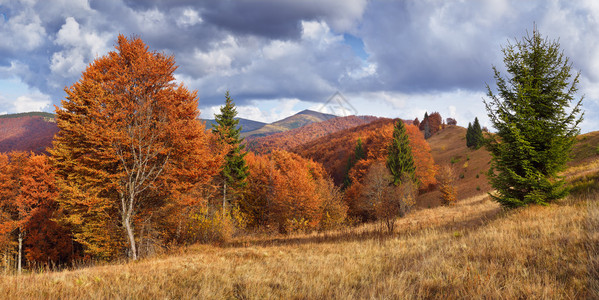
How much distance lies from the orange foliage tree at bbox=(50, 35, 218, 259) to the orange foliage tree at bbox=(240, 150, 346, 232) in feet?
58.3

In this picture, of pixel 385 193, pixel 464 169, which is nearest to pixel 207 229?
pixel 385 193

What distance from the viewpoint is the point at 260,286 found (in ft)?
15.2

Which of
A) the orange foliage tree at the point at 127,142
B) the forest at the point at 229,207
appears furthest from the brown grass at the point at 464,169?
the orange foliage tree at the point at 127,142

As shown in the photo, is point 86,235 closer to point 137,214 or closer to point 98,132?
point 137,214

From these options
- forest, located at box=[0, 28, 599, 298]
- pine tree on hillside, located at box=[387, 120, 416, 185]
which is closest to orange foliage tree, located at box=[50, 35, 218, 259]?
forest, located at box=[0, 28, 599, 298]

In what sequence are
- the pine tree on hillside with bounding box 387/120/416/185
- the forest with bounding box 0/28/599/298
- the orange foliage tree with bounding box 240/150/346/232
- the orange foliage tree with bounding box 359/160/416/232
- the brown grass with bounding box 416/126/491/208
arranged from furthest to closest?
1. the pine tree on hillside with bounding box 387/120/416/185
2. the brown grass with bounding box 416/126/491/208
3. the orange foliage tree with bounding box 359/160/416/232
4. the orange foliage tree with bounding box 240/150/346/232
5. the forest with bounding box 0/28/599/298

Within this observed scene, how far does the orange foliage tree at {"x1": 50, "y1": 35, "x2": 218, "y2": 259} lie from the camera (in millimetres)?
11906

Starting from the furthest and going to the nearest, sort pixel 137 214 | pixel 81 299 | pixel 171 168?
1. pixel 137 214
2. pixel 171 168
3. pixel 81 299

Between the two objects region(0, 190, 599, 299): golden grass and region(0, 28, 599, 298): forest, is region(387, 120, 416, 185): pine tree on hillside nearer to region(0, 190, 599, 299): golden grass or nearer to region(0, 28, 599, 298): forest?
region(0, 28, 599, 298): forest

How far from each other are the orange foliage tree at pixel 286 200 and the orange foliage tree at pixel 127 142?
58.3ft

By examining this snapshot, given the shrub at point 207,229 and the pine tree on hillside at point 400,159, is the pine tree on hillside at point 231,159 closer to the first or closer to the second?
the shrub at point 207,229

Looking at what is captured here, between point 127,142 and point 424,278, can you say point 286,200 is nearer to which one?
point 127,142

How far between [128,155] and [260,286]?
1063 centimetres

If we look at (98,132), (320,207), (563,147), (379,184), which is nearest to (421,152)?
(379,184)
